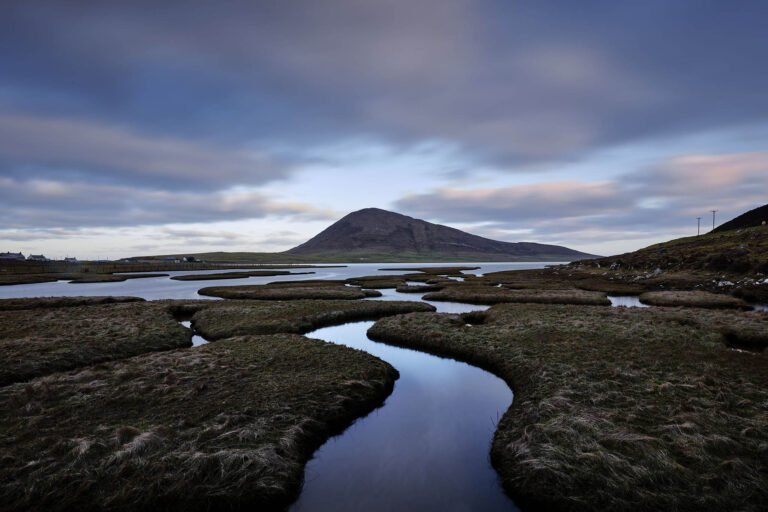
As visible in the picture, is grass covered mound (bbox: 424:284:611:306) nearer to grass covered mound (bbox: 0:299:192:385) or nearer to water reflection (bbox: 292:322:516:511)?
water reflection (bbox: 292:322:516:511)

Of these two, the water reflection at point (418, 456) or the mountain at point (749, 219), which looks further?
the mountain at point (749, 219)

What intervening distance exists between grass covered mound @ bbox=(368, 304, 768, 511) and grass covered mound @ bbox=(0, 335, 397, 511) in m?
6.94

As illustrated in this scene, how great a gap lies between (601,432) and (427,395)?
28.2ft

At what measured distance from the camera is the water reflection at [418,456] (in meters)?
10.2

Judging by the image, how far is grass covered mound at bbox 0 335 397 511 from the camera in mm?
8852

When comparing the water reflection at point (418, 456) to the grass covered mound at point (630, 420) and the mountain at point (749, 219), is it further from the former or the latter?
the mountain at point (749, 219)

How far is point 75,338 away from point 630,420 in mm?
32091

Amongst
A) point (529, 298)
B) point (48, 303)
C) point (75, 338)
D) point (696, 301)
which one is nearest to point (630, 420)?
A: point (75, 338)

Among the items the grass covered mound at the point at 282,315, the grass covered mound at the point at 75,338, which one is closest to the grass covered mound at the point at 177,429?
the grass covered mound at the point at 75,338

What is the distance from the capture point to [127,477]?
9188 millimetres

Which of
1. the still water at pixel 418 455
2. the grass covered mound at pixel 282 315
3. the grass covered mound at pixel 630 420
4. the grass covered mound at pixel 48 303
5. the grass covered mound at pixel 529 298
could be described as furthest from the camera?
the grass covered mound at pixel 529 298

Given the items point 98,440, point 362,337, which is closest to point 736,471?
point 98,440

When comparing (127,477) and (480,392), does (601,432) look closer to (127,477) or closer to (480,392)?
(480,392)

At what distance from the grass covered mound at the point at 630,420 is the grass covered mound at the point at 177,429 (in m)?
6.94
